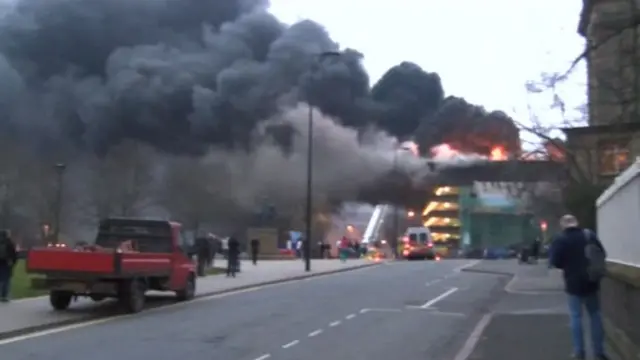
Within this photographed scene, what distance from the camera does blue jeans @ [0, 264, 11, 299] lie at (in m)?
19.4

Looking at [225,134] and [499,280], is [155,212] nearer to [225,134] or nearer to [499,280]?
[225,134]

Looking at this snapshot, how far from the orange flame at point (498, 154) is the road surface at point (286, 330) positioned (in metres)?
13.4

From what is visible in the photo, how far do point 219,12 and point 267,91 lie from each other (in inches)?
460

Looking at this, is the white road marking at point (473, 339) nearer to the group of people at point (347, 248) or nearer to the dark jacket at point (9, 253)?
the dark jacket at point (9, 253)

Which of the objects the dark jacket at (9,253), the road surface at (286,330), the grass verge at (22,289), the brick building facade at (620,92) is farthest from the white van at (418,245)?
the dark jacket at (9,253)

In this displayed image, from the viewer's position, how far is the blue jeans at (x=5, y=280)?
1938cm

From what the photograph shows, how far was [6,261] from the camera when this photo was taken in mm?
19250

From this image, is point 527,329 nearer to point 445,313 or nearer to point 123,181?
point 445,313

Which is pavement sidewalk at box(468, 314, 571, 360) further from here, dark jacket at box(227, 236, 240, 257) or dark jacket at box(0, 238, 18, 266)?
dark jacket at box(227, 236, 240, 257)

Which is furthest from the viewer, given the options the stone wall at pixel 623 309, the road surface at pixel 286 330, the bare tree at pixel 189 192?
the bare tree at pixel 189 192

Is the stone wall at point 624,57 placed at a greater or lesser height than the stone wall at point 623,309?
greater

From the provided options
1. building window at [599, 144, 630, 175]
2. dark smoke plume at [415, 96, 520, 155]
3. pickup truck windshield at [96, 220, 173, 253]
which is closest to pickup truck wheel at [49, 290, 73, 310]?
pickup truck windshield at [96, 220, 173, 253]

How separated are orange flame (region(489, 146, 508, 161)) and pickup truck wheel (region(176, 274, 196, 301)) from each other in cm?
1920

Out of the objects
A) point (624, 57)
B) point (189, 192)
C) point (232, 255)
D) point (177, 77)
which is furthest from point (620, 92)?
point (189, 192)
